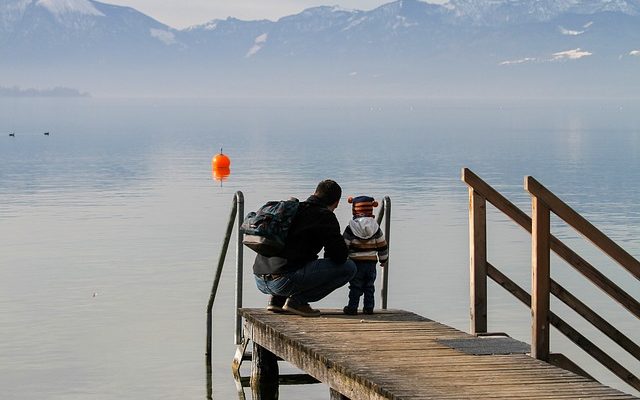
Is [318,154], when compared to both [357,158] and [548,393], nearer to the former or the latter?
[357,158]

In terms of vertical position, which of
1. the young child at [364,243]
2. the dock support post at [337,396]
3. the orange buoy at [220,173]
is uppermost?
the young child at [364,243]

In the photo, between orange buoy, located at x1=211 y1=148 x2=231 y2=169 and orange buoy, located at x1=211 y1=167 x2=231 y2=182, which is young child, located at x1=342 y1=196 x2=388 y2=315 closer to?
orange buoy, located at x1=211 y1=167 x2=231 y2=182

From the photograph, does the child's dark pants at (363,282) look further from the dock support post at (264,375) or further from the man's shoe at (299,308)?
the dock support post at (264,375)

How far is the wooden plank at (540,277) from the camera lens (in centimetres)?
1259

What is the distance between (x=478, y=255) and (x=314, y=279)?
5.78 ft

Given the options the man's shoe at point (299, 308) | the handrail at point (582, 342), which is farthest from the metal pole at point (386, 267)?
the handrail at point (582, 342)

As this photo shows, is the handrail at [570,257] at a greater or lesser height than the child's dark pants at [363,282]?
greater

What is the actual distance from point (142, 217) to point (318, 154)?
45775 millimetres

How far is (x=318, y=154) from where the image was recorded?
87.2m

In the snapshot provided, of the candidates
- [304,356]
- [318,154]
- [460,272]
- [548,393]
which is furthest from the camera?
[318,154]

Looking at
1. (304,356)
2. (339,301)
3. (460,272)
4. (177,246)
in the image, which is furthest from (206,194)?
(304,356)

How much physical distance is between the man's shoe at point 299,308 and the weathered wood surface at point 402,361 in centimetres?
8

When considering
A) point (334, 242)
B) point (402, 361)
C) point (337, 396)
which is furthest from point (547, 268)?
point (334, 242)

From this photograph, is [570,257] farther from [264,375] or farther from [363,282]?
[264,375]
